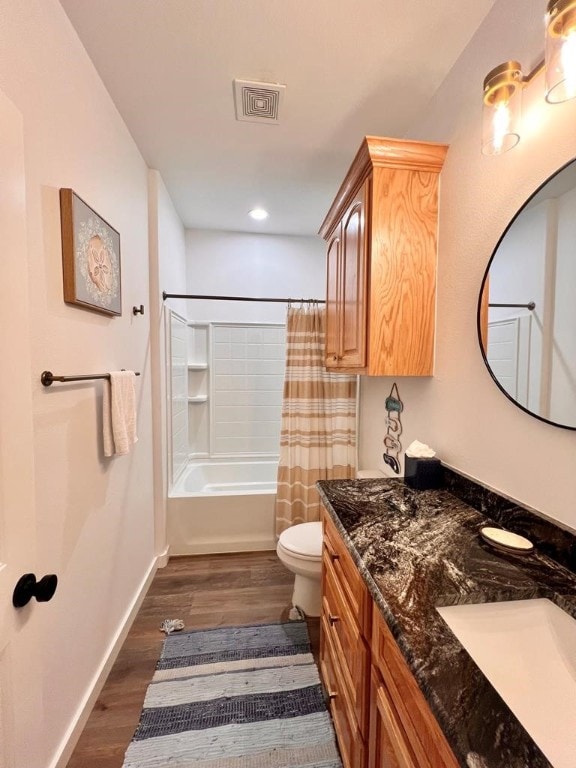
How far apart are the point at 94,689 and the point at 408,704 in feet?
4.72

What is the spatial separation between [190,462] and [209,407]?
1.77 ft

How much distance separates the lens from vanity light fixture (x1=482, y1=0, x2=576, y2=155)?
29.9 inches

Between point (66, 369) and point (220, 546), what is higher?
point (66, 369)

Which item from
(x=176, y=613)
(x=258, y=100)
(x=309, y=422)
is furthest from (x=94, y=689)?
(x=258, y=100)

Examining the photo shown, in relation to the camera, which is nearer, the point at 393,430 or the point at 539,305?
the point at 539,305

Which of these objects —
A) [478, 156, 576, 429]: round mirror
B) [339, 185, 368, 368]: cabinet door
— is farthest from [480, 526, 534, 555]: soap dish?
[339, 185, 368, 368]: cabinet door

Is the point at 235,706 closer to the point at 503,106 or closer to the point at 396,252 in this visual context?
the point at 396,252

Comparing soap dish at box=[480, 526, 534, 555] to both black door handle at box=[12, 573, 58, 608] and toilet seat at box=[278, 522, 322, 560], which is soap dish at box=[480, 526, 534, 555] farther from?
black door handle at box=[12, 573, 58, 608]

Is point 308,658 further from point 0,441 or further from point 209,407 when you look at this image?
point 209,407

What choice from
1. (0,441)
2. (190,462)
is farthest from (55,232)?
(190,462)

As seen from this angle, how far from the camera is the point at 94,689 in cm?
144

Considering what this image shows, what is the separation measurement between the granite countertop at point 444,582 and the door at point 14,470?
2.53 feet

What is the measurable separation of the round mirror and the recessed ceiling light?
2070 millimetres

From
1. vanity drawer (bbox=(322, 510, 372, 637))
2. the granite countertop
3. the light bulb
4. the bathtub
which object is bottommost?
the bathtub
